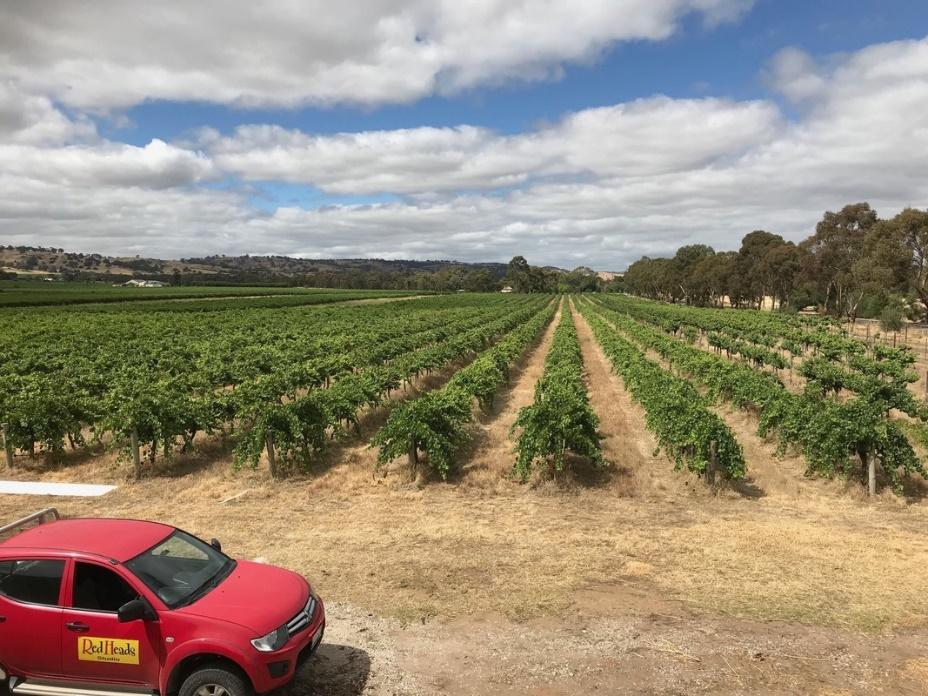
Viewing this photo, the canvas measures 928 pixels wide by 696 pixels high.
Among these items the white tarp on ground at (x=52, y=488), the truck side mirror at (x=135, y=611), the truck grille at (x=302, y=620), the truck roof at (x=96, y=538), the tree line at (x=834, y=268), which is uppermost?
the tree line at (x=834, y=268)

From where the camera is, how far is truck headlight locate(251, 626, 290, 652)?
516 cm

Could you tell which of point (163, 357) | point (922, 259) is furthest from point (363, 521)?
point (922, 259)

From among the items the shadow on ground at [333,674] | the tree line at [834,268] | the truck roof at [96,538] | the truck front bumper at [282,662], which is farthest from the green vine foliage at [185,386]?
the tree line at [834,268]

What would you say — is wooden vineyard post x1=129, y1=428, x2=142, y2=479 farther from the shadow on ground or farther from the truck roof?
the shadow on ground

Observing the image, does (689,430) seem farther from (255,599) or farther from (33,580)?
(33,580)

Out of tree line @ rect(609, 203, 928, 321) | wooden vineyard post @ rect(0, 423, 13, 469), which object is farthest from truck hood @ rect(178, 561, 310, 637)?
tree line @ rect(609, 203, 928, 321)

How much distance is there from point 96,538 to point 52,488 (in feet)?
30.4

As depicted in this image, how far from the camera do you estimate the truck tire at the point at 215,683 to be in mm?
5109

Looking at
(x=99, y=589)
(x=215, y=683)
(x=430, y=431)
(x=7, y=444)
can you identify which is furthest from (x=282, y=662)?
(x=7, y=444)

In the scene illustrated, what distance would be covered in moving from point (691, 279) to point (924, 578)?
10567 centimetres

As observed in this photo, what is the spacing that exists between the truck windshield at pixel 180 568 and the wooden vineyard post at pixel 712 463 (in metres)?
10.00

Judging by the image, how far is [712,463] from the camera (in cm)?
1277

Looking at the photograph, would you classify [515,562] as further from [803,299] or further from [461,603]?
[803,299]

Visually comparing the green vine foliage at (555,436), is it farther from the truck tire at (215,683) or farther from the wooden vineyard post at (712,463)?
the truck tire at (215,683)
